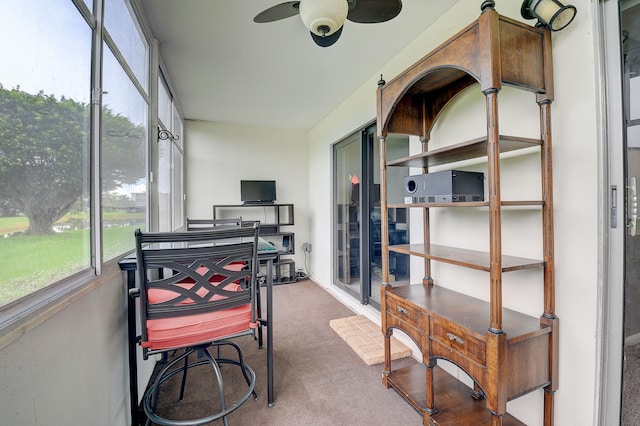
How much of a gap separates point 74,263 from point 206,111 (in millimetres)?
3498

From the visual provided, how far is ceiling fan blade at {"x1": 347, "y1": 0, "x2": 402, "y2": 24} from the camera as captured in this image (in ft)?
4.88

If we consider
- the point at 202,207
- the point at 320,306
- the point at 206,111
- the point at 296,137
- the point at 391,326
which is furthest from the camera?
the point at 296,137

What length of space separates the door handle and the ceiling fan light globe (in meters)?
1.48

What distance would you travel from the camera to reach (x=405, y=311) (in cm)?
175

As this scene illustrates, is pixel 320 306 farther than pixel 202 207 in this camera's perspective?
No

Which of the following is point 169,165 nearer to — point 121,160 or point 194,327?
point 121,160

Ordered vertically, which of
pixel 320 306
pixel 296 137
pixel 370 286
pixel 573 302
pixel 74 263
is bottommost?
pixel 320 306

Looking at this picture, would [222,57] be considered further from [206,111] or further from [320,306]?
[320,306]

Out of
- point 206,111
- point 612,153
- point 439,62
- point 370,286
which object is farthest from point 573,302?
point 206,111

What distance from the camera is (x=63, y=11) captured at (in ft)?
3.43

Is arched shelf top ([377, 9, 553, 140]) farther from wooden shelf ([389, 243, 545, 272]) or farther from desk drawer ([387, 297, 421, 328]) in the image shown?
desk drawer ([387, 297, 421, 328])

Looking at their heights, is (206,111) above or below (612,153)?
above

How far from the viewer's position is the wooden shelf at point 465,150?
1.32 m

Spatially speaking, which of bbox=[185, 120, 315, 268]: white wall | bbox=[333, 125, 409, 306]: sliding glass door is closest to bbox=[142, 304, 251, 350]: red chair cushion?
bbox=[333, 125, 409, 306]: sliding glass door
